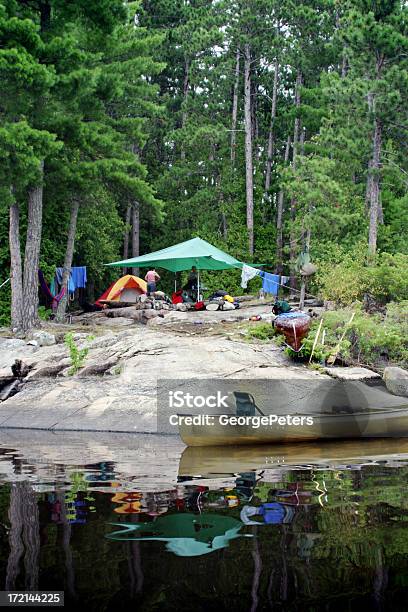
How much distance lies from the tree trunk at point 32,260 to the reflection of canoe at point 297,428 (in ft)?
30.3

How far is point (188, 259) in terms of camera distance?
22.8 metres

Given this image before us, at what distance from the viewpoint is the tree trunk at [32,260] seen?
17.7 metres

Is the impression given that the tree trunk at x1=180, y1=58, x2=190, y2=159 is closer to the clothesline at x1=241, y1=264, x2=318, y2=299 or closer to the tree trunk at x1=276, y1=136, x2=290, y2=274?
the tree trunk at x1=276, y1=136, x2=290, y2=274

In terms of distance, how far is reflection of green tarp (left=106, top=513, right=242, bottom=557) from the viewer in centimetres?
453

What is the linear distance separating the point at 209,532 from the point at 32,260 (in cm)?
1405

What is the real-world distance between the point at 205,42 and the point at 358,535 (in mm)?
26847

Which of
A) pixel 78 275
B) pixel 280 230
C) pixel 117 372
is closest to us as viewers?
pixel 117 372

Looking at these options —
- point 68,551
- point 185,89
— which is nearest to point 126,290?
point 185,89

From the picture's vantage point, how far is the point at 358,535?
4758 mm

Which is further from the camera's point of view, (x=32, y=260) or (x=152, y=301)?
(x=152, y=301)

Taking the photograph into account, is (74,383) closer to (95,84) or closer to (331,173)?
(95,84)

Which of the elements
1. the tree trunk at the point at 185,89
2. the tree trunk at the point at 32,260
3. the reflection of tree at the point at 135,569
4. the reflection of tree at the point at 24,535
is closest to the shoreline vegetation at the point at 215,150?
the tree trunk at the point at 32,260
